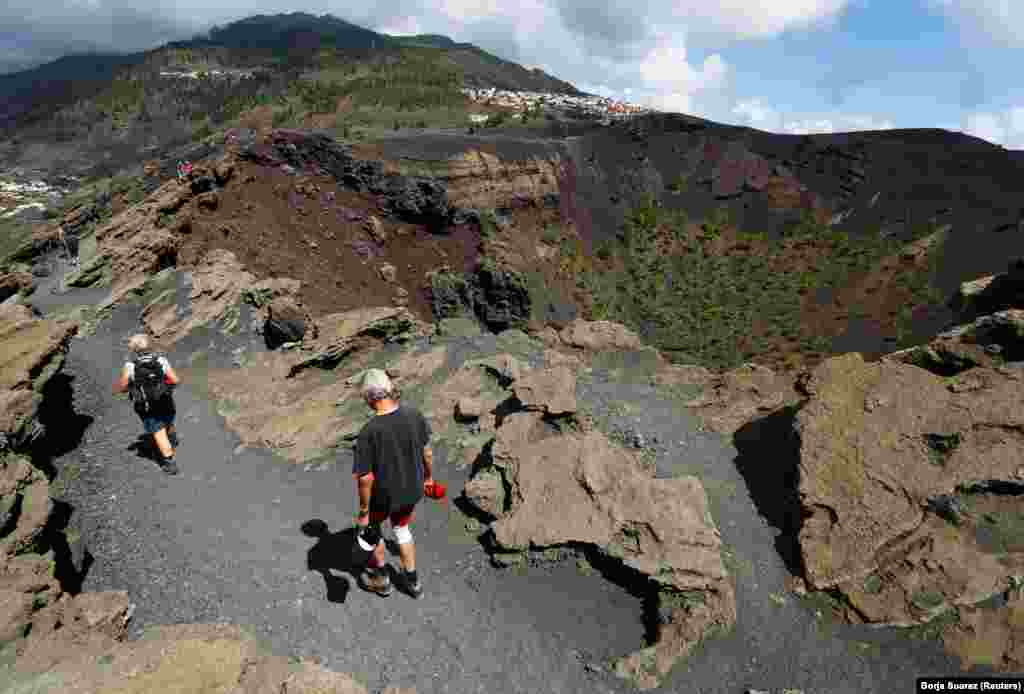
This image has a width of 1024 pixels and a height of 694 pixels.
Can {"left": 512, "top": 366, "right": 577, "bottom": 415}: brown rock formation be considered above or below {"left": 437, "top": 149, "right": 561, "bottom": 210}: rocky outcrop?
below

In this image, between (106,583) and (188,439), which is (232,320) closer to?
(188,439)

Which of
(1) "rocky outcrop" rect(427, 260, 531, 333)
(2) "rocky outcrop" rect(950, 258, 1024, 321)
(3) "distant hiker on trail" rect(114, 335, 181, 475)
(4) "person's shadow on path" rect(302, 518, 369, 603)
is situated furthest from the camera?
(1) "rocky outcrop" rect(427, 260, 531, 333)

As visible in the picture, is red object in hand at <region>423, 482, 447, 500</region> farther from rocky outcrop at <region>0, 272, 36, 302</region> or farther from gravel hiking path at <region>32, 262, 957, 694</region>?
rocky outcrop at <region>0, 272, 36, 302</region>

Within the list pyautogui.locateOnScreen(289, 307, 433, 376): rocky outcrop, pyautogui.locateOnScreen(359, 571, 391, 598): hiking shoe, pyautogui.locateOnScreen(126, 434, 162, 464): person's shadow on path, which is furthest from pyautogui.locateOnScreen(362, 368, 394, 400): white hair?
pyautogui.locateOnScreen(289, 307, 433, 376): rocky outcrop

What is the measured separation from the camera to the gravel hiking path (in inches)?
205

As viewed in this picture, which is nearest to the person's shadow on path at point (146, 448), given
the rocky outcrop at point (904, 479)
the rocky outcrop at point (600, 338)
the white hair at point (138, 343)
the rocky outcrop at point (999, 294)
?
the white hair at point (138, 343)

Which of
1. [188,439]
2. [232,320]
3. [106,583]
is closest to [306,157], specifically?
[232,320]

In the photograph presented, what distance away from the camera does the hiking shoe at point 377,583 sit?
18.5ft

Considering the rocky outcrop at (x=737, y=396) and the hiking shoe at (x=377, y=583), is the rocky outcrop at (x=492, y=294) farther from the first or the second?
the hiking shoe at (x=377, y=583)

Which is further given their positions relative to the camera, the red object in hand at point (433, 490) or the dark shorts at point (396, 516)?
the red object in hand at point (433, 490)

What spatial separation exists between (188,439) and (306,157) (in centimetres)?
2017

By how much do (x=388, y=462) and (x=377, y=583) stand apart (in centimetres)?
178

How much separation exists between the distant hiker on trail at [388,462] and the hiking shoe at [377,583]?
580 mm

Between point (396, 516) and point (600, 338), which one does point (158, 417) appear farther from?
point (600, 338)
